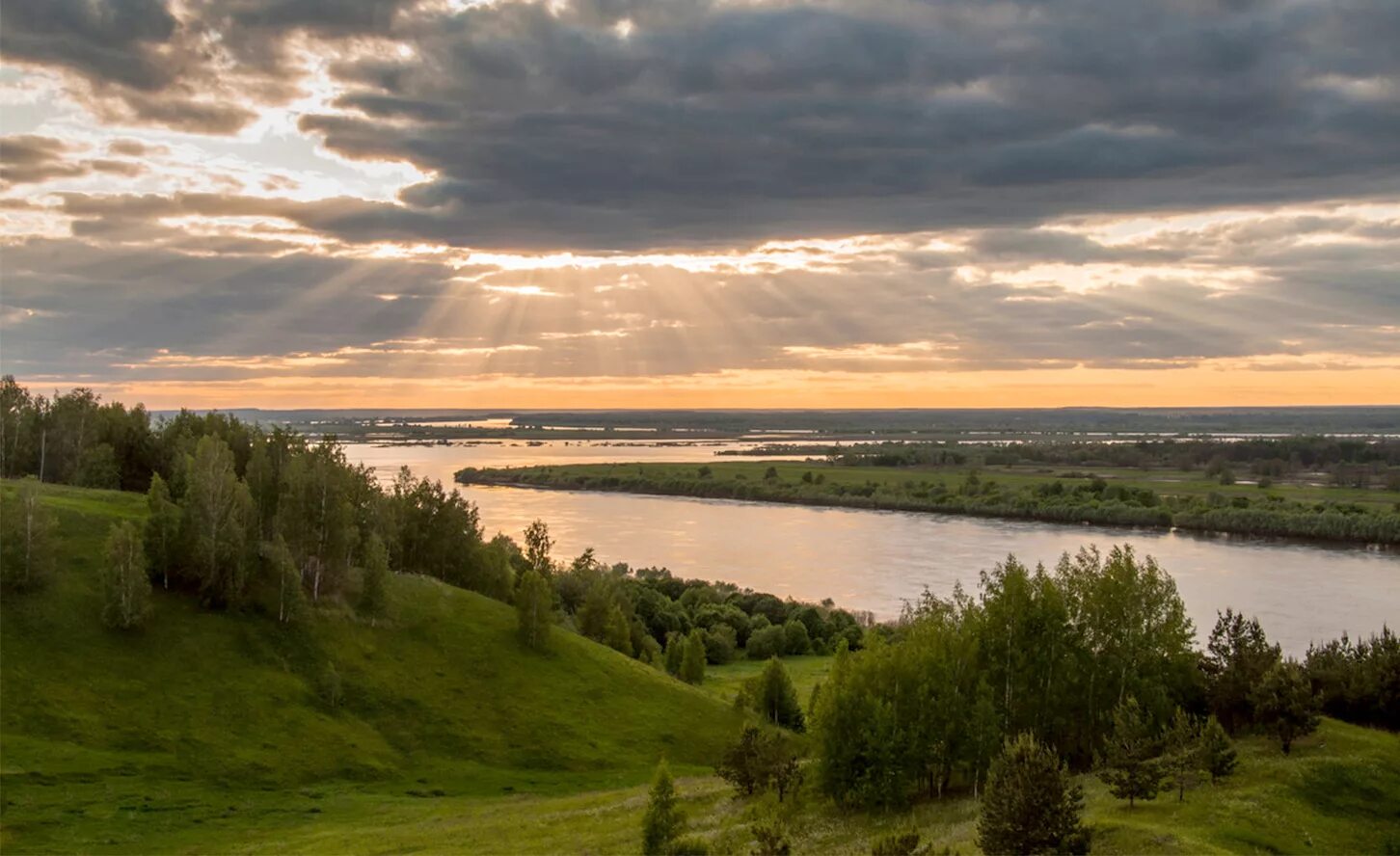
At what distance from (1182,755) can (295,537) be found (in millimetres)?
54190

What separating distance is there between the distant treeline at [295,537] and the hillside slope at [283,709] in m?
2.56

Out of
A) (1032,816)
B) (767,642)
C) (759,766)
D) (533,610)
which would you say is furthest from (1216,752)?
(767,642)

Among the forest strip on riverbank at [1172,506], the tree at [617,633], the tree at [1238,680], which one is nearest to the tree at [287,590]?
the tree at [617,633]

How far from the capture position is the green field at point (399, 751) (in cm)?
3475

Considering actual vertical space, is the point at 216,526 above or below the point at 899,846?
above

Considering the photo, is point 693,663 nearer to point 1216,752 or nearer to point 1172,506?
point 1216,752

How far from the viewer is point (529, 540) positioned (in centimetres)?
9181

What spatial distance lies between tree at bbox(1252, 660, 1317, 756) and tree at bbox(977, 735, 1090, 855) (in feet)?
52.4

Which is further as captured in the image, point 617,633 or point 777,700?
point 617,633

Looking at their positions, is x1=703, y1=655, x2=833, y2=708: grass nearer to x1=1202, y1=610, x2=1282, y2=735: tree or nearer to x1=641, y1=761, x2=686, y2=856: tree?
x1=1202, y1=610, x2=1282, y2=735: tree

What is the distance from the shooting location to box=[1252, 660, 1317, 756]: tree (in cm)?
3831

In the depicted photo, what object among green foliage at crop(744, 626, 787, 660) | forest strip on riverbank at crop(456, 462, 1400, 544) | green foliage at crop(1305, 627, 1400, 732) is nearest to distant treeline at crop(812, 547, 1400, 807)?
green foliage at crop(1305, 627, 1400, 732)

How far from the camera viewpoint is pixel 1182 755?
34.0 meters

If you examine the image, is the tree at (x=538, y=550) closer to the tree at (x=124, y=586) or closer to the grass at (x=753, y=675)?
the grass at (x=753, y=675)
